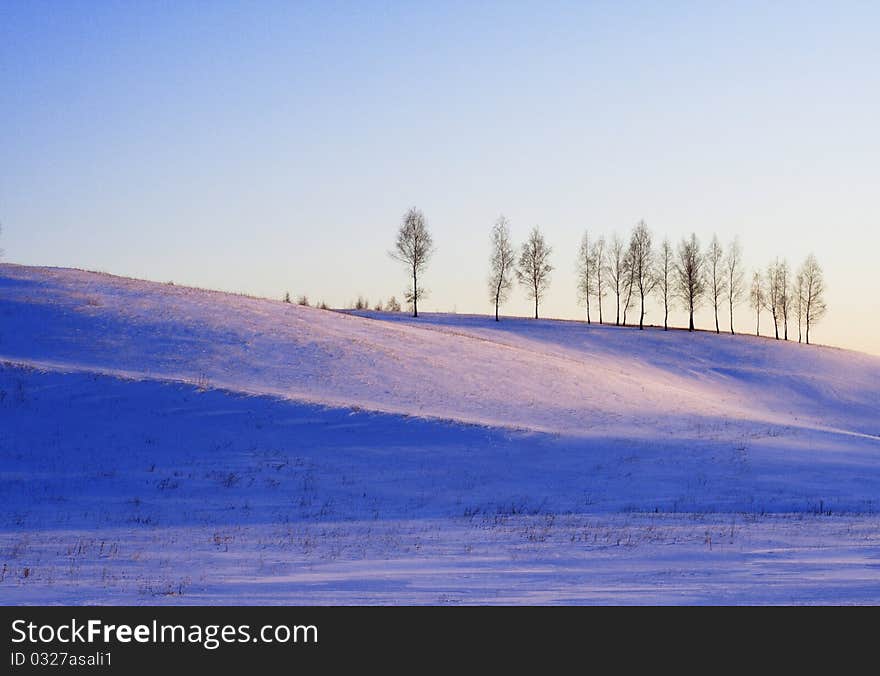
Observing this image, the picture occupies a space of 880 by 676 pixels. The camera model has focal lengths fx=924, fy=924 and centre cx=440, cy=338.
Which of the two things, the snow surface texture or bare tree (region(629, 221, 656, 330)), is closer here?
the snow surface texture

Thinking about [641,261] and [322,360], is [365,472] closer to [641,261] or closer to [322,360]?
[322,360]

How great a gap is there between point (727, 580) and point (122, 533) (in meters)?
11.0

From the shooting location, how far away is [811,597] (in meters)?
9.56

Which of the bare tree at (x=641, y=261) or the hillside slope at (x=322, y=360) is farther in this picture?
the bare tree at (x=641, y=261)

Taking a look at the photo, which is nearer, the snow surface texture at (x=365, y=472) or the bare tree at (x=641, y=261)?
the snow surface texture at (x=365, y=472)

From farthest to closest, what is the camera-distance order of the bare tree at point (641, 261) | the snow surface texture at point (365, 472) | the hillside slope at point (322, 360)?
the bare tree at point (641, 261), the hillside slope at point (322, 360), the snow surface texture at point (365, 472)

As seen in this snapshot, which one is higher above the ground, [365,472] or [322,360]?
[322,360]

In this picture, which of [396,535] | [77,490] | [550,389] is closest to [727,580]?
[396,535]

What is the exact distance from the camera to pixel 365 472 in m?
24.4

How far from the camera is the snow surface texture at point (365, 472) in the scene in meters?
11.7

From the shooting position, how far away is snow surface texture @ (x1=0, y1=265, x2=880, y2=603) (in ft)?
38.4

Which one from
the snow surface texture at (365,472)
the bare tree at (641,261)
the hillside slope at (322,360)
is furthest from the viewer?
the bare tree at (641,261)

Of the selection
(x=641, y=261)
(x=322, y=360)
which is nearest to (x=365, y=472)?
(x=322, y=360)

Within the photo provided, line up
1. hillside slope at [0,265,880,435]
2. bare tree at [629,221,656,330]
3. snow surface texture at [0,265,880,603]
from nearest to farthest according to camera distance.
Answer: snow surface texture at [0,265,880,603], hillside slope at [0,265,880,435], bare tree at [629,221,656,330]
